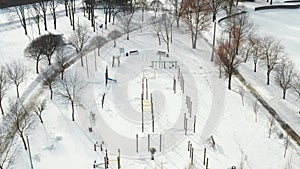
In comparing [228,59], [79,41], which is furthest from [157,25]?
[228,59]

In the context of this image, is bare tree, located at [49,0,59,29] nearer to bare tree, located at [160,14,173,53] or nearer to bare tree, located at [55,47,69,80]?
bare tree, located at [55,47,69,80]

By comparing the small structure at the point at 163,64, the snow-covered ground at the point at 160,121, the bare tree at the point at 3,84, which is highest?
the small structure at the point at 163,64

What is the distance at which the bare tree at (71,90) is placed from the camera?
40.9 m

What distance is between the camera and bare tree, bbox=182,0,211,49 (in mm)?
56188

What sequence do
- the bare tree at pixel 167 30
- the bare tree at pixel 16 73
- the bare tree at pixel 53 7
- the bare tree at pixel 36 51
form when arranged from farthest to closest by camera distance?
the bare tree at pixel 53 7 < the bare tree at pixel 167 30 < the bare tree at pixel 36 51 < the bare tree at pixel 16 73

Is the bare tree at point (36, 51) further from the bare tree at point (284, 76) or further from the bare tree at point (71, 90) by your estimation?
the bare tree at point (284, 76)

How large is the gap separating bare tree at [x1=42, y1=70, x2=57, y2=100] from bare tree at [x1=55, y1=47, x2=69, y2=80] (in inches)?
40.8

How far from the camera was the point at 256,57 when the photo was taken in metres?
47.6

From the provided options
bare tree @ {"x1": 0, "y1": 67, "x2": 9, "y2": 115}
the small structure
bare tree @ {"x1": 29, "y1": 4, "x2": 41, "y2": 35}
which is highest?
bare tree @ {"x1": 29, "y1": 4, "x2": 41, "y2": 35}

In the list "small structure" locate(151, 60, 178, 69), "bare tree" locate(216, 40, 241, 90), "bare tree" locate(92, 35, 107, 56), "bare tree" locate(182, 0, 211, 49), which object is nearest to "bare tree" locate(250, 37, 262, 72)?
"bare tree" locate(216, 40, 241, 90)

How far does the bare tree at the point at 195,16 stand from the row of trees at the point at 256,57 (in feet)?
13.4

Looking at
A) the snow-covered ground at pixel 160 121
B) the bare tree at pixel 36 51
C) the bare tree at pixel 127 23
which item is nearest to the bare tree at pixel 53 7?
the snow-covered ground at pixel 160 121

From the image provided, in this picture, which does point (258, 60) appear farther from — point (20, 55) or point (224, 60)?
point (20, 55)

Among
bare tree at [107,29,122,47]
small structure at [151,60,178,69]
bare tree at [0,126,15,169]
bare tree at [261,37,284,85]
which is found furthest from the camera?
bare tree at [107,29,122,47]
